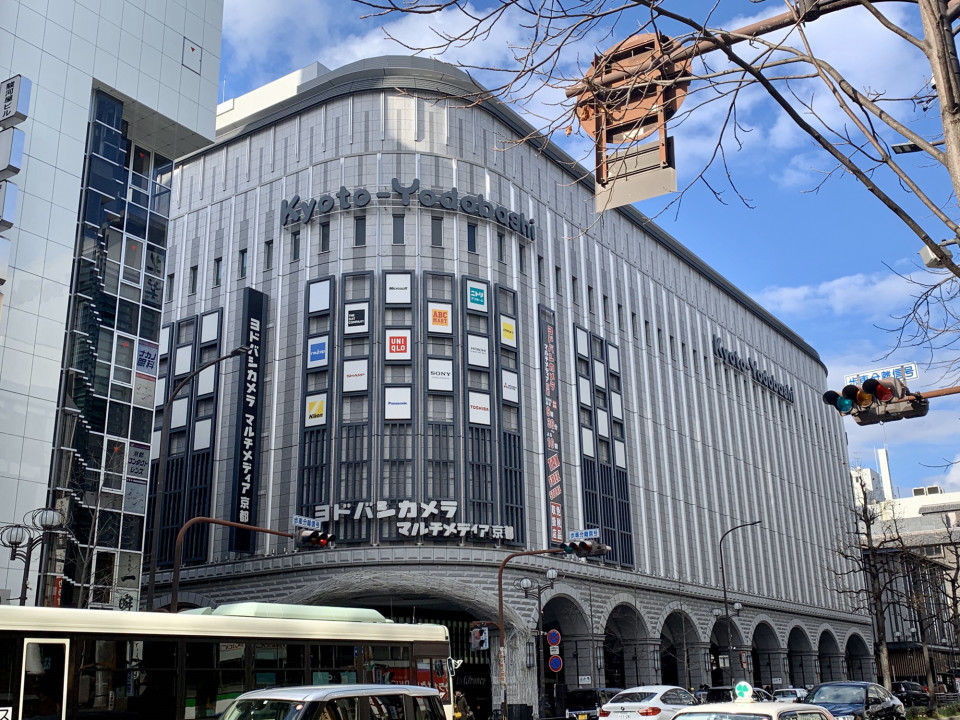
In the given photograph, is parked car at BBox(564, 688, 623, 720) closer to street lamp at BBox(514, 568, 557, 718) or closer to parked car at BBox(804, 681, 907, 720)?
street lamp at BBox(514, 568, 557, 718)

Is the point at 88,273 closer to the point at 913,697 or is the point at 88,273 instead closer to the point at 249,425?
the point at 249,425

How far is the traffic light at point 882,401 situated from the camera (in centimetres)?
1074

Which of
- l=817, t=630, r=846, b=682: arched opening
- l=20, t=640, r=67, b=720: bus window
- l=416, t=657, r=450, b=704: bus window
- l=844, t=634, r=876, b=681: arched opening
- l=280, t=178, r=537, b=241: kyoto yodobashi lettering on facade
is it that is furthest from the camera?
l=844, t=634, r=876, b=681: arched opening

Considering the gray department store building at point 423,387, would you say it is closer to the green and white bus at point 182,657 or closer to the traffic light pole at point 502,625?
the traffic light pole at point 502,625

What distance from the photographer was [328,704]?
973cm

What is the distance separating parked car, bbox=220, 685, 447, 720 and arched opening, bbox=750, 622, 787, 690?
5755 centimetres

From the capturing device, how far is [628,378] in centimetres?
5438

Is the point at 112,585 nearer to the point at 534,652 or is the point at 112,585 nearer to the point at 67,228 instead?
the point at 67,228

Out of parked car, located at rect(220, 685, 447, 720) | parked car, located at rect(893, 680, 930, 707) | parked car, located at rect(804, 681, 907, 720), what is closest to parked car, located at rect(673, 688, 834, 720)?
parked car, located at rect(220, 685, 447, 720)

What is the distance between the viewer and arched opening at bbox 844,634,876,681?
79.0 metres

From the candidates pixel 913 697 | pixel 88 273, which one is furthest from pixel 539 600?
pixel 88 273

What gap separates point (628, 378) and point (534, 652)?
18724 millimetres

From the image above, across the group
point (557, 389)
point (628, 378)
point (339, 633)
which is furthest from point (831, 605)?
point (339, 633)

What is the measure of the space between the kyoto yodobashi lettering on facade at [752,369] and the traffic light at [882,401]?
5704 cm
